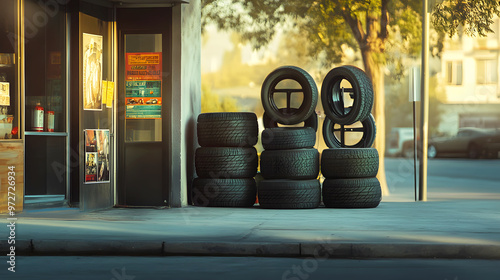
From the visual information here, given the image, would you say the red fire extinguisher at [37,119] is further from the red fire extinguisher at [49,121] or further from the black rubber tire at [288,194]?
the black rubber tire at [288,194]

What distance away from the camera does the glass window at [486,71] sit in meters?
65.4

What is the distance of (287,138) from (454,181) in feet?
62.4

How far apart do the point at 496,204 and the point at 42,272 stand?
9797 millimetres

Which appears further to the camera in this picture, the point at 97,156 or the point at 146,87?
the point at 146,87

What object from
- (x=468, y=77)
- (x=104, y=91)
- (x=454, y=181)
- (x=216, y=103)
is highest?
(x=468, y=77)

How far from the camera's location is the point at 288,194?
14.2 m

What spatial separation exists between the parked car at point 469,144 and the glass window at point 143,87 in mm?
39978

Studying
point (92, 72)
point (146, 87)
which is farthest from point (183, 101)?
point (92, 72)

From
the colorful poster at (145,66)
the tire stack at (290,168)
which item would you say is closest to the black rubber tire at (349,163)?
the tire stack at (290,168)

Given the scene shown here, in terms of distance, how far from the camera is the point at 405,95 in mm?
67125

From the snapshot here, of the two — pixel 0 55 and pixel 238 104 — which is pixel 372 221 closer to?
pixel 0 55

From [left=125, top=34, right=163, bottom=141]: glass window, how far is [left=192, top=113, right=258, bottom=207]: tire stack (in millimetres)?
791

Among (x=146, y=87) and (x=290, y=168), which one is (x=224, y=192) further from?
(x=146, y=87)

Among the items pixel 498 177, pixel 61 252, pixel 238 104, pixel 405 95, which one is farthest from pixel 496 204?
pixel 405 95
